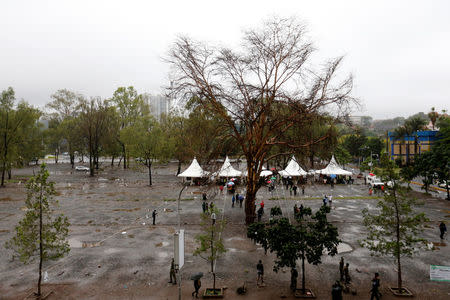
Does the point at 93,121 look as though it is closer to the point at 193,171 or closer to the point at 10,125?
the point at 10,125

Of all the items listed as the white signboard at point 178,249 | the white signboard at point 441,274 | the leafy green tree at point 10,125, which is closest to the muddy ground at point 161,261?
the white signboard at point 441,274

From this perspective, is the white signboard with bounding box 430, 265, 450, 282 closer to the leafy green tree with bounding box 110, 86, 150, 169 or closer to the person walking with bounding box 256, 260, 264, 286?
the person walking with bounding box 256, 260, 264, 286

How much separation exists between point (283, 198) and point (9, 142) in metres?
40.3

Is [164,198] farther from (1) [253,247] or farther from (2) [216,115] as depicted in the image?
(1) [253,247]

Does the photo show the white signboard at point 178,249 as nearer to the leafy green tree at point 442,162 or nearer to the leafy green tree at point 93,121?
the leafy green tree at point 442,162

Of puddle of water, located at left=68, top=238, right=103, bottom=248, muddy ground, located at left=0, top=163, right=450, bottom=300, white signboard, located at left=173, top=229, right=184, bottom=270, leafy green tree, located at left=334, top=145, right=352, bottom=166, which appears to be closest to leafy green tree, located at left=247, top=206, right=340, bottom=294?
muddy ground, located at left=0, top=163, right=450, bottom=300

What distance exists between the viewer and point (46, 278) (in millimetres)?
13461

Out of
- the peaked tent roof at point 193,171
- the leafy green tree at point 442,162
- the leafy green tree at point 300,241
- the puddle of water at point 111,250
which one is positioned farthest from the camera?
the peaked tent roof at point 193,171

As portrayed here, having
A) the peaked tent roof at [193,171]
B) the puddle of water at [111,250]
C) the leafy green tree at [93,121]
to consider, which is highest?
the leafy green tree at [93,121]

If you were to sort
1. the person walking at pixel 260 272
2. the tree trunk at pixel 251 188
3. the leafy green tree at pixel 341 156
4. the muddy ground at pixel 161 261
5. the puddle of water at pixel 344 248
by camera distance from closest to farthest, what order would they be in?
1. the muddy ground at pixel 161 261
2. the person walking at pixel 260 272
3. the puddle of water at pixel 344 248
4. the tree trunk at pixel 251 188
5. the leafy green tree at pixel 341 156

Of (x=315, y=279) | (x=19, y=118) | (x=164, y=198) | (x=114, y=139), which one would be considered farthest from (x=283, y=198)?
(x=114, y=139)

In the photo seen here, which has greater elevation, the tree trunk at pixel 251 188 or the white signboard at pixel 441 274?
the tree trunk at pixel 251 188

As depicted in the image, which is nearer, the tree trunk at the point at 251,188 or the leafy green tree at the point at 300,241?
the leafy green tree at the point at 300,241

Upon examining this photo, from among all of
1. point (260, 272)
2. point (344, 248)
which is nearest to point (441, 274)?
point (344, 248)
